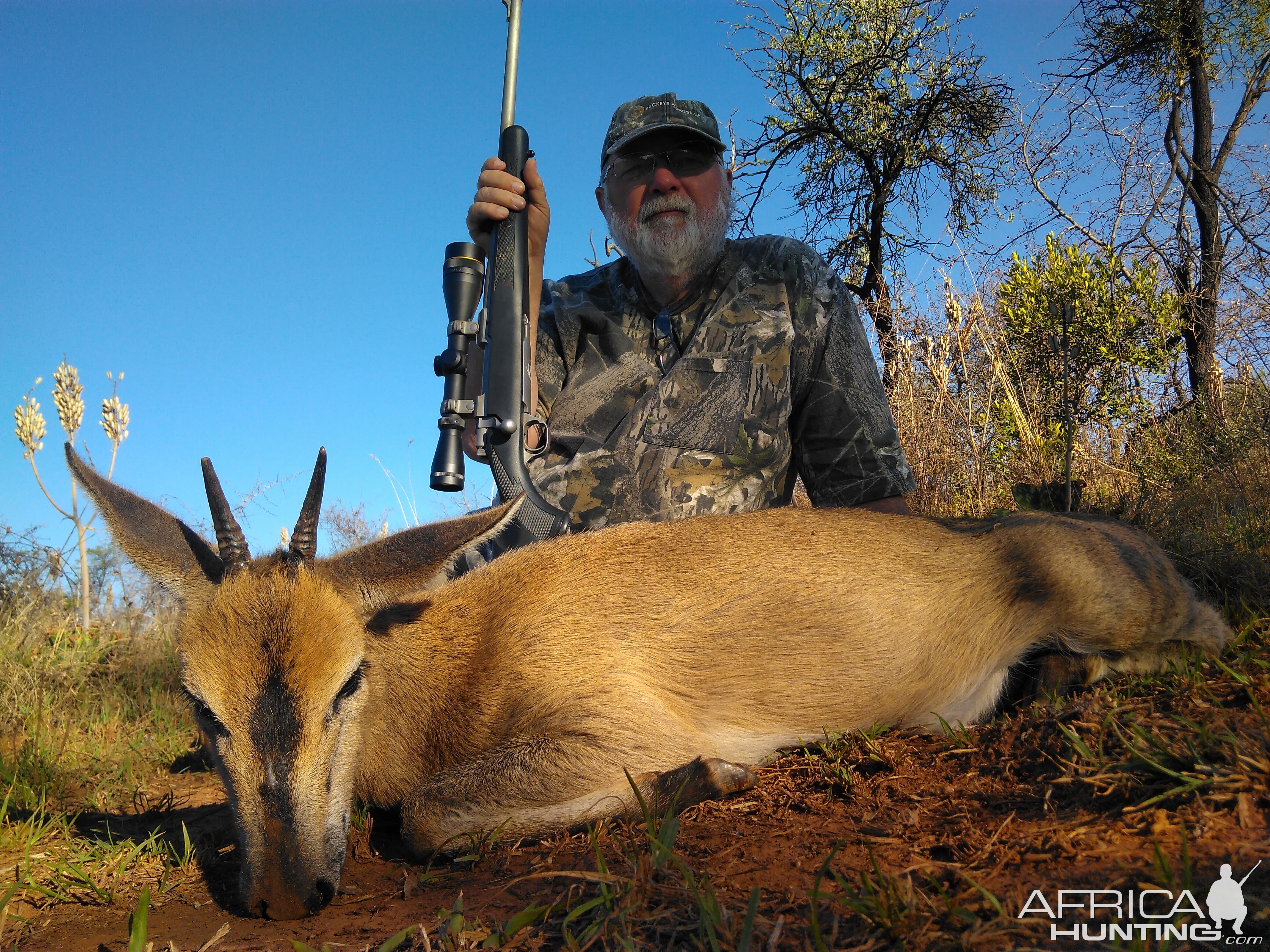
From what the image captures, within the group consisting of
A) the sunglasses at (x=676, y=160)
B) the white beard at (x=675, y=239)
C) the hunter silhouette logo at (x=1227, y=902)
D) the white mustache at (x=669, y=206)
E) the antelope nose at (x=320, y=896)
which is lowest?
the antelope nose at (x=320, y=896)

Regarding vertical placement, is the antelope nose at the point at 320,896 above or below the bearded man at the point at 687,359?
below

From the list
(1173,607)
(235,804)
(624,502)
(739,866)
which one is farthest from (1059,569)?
(235,804)

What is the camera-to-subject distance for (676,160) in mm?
6086

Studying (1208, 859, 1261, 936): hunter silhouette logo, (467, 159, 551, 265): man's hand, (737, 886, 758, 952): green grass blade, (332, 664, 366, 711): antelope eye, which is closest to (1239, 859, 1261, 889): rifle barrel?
(1208, 859, 1261, 936): hunter silhouette logo

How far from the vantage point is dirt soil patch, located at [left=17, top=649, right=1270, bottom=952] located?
76.0 inches

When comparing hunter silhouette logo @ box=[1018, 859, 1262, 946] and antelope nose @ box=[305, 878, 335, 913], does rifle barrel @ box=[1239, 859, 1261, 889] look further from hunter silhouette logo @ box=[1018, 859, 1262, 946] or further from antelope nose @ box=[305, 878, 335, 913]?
antelope nose @ box=[305, 878, 335, 913]

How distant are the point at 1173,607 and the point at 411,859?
3.39 metres

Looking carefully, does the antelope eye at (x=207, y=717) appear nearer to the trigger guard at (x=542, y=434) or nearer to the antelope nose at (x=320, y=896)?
the antelope nose at (x=320, y=896)

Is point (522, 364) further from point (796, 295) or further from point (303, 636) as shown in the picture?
point (303, 636)

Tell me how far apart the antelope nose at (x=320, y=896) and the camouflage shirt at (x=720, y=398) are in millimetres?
2853

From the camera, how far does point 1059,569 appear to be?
147 inches

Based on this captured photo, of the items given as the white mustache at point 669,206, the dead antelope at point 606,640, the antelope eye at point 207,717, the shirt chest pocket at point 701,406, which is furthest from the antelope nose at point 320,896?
the white mustache at point 669,206

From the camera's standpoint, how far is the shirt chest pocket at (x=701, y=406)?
530cm

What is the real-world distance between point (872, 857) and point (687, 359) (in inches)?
150
